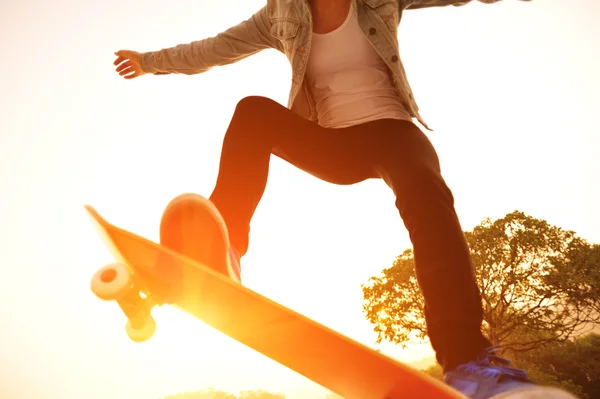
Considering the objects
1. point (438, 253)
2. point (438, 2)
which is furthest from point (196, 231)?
point (438, 2)

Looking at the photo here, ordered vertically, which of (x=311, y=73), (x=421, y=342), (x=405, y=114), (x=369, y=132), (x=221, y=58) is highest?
(x=221, y=58)

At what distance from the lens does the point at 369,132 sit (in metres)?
2.39

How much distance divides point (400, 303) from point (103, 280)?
64.4 feet

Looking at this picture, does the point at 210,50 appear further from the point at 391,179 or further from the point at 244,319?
the point at 244,319

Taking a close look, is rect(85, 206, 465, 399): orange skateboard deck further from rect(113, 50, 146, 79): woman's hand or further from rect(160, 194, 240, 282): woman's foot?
rect(113, 50, 146, 79): woman's hand

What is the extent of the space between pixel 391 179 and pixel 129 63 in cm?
228

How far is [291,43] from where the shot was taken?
9.51ft

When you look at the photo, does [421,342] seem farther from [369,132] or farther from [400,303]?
[369,132]

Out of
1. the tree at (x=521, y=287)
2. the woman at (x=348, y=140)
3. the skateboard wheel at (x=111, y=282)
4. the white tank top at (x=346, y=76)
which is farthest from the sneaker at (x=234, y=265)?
the tree at (x=521, y=287)

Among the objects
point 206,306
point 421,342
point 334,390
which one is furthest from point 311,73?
point 421,342

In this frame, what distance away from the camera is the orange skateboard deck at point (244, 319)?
4.39 feet

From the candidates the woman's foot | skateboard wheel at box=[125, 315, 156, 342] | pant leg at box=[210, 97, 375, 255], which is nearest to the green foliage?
pant leg at box=[210, 97, 375, 255]

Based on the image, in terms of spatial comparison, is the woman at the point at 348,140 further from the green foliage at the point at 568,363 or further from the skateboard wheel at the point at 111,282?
the green foliage at the point at 568,363

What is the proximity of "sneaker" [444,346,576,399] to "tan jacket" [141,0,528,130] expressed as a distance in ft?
5.57
